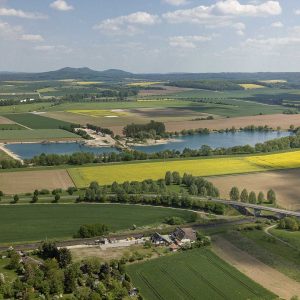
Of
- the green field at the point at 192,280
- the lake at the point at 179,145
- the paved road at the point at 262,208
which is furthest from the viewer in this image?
the lake at the point at 179,145

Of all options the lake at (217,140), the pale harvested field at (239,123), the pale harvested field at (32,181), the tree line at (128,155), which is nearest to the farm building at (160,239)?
the pale harvested field at (32,181)

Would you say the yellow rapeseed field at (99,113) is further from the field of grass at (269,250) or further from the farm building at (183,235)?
the field of grass at (269,250)

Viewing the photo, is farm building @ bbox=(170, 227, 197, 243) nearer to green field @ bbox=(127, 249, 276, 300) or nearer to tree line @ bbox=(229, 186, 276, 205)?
green field @ bbox=(127, 249, 276, 300)

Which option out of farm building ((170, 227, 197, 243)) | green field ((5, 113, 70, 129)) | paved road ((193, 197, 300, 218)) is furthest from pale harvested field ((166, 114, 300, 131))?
farm building ((170, 227, 197, 243))

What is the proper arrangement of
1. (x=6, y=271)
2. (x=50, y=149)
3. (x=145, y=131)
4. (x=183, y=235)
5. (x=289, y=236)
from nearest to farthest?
(x=6, y=271)
(x=183, y=235)
(x=289, y=236)
(x=50, y=149)
(x=145, y=131)

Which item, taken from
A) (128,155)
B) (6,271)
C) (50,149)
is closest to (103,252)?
(6,271)

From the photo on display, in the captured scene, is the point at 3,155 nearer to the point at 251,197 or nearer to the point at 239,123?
the point at 251,197

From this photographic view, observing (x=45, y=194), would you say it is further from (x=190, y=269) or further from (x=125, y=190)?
(x=190, y=269)
